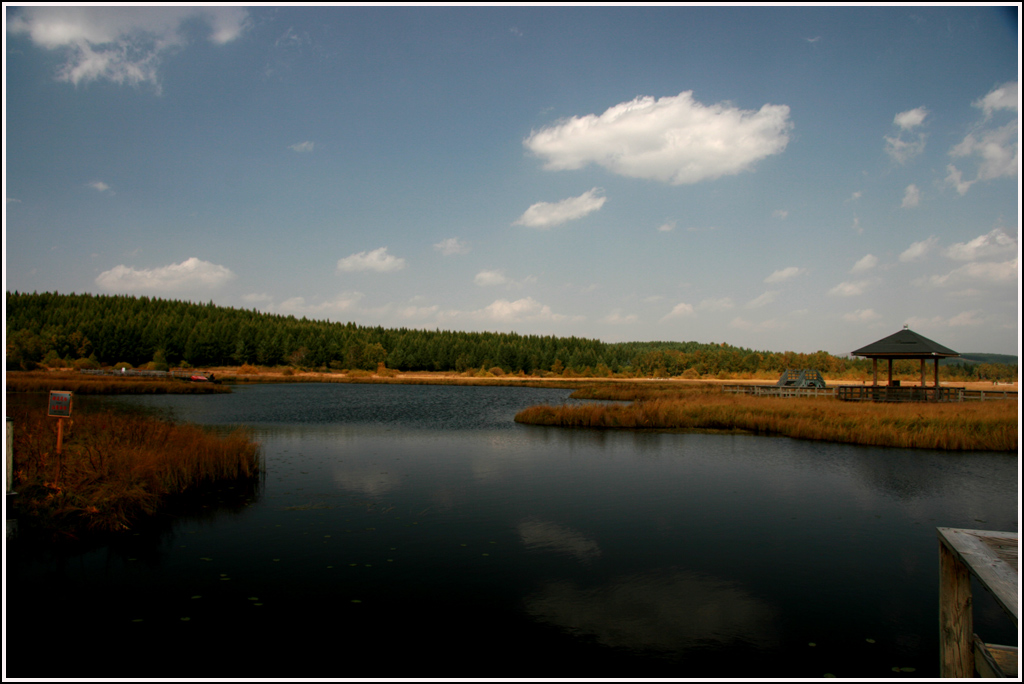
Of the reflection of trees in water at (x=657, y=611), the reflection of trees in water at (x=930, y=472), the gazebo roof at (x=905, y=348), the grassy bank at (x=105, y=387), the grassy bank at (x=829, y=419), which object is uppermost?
the gazebo roof at (x=905, y=348)

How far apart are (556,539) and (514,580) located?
2.48 m

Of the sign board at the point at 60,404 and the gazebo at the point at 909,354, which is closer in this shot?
the sign board at the point at 60,404

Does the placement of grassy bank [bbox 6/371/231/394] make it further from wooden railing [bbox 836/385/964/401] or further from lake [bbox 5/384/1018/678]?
wooden railing [bbox 836/385/964/401]

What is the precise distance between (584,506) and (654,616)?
20.7ft

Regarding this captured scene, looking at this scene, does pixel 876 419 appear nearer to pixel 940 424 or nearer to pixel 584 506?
pixel 940 424

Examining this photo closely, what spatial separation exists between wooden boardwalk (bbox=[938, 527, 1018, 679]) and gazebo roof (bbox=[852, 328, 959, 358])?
121 feet

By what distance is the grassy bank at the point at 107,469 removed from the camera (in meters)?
11.0

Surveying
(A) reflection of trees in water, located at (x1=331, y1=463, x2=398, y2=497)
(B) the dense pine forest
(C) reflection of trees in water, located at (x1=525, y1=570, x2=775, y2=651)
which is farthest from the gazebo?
(B) the dense pine forest

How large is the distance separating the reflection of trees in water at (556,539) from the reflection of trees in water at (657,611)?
1435 mm

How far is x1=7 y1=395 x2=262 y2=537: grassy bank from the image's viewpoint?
10969 millimetres

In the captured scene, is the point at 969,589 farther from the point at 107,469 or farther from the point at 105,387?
the point at 105,387

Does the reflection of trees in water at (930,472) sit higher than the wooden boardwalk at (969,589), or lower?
lower

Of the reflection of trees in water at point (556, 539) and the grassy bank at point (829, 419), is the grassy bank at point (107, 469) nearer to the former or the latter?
the reflection of trees in water at point (556, 539)

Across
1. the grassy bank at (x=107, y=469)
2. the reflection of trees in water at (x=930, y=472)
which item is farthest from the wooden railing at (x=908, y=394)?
the grassy bank at (x=107, y=469)
